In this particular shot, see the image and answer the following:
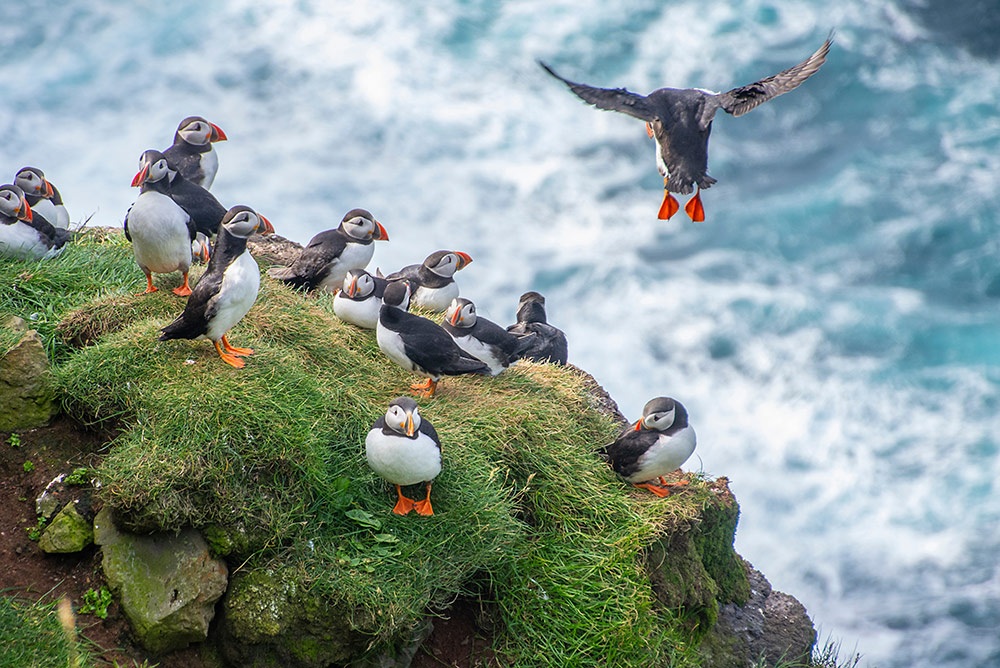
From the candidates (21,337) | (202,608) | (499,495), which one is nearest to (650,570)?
(499,495)

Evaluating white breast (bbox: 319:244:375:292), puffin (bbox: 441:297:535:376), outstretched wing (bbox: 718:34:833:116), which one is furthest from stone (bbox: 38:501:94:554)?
outstretched wing (bbox: 718:34:833:116)

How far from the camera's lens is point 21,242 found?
7.02m

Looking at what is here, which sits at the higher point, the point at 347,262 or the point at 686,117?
the point at 686,117

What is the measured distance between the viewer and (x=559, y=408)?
6.77m

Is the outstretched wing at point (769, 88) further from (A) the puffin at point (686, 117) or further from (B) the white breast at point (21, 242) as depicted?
(B) the white breast at point (21, 242)

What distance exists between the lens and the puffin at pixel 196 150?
310 inches

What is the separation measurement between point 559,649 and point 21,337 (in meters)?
3.83

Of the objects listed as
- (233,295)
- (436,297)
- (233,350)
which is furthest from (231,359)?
(436,297)

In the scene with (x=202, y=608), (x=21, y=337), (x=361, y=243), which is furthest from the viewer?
(x=361, y=243)

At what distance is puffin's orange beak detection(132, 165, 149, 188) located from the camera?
625 cm

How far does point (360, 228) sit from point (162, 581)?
11.4 ft

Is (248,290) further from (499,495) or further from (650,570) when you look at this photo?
(650,570)

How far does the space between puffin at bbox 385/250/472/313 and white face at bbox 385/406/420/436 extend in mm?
2771

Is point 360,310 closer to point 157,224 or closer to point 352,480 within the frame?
point 157,224
